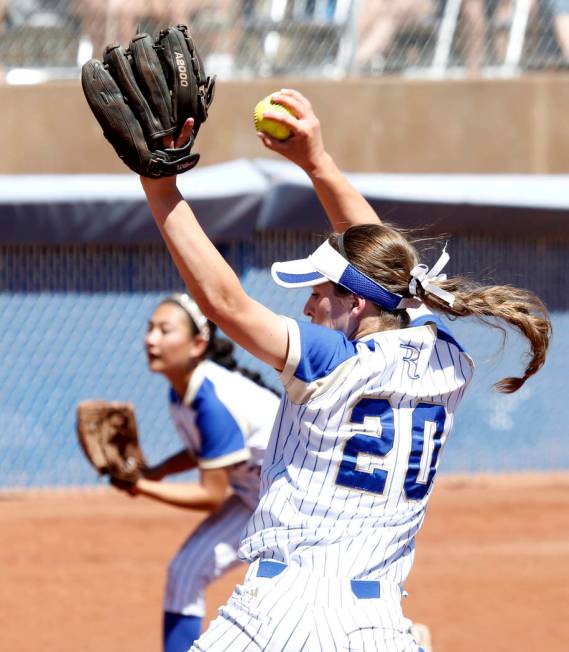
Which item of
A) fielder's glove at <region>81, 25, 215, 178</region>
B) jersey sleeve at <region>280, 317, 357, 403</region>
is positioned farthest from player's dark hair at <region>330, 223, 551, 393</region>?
fielder's glove at <region>81, 25, 215, 178</region>

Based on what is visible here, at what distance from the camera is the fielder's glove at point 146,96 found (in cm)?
281

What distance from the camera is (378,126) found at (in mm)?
10984

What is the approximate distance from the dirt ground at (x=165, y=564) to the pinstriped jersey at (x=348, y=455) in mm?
3079

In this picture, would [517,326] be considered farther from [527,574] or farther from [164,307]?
[527,574]

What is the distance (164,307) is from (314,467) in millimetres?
2634

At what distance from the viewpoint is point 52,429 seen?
376 inches

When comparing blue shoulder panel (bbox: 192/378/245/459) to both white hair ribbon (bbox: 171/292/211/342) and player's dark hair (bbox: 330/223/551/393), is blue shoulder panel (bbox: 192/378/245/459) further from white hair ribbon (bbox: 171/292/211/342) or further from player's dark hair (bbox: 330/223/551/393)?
player's dark hair (bbox: 330/223/551/393)

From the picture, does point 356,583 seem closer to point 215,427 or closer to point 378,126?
point 215,427

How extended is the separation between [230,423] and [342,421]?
83.2 inches

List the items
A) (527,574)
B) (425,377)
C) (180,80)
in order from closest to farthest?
(180,80)
(425,377)
(527,574)

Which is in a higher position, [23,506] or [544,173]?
[544,173]

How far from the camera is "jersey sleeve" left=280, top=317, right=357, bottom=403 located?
2.83m

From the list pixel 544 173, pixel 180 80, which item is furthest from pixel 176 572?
pixel 544 173

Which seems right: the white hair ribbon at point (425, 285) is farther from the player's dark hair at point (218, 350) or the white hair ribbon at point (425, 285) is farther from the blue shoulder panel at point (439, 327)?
the player's dark hair at point (218, 350)
